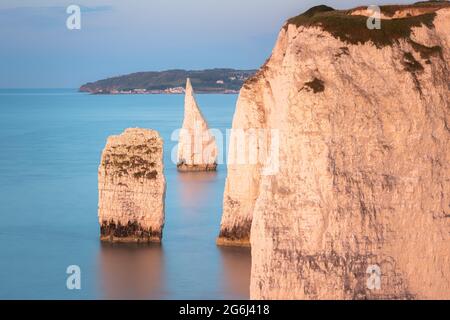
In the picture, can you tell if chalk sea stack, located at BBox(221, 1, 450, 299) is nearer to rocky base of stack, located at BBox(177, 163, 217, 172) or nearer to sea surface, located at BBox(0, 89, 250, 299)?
sea surface, located at BBox(0, 89, 250, 299)

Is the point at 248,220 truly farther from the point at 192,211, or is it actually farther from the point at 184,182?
the point at 184,182

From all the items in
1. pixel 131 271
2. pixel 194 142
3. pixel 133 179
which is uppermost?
pixel 194 142

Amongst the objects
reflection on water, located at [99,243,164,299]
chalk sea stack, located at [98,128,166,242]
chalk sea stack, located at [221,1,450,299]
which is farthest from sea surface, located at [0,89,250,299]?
chalk sea stack, located at [221,1,450,299]

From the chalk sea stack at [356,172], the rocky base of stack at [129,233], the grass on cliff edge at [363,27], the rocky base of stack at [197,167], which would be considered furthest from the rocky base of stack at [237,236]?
the rocky base of stack at [197,167]

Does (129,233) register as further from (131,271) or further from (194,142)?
(194,142)

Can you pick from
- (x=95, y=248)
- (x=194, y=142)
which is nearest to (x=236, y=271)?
(x=95, y=248)

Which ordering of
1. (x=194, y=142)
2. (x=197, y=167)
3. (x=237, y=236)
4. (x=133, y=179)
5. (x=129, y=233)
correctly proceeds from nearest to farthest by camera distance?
(x=133, y=179)
(x=237, y=236)
(x=129, y=233)
(x=194, y=142)
(x=197, y=167)

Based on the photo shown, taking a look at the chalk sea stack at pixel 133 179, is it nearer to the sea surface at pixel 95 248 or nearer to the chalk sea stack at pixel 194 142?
the sea surface at pixel 95 248
